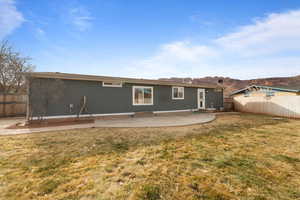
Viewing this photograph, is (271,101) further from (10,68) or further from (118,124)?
(10,68)

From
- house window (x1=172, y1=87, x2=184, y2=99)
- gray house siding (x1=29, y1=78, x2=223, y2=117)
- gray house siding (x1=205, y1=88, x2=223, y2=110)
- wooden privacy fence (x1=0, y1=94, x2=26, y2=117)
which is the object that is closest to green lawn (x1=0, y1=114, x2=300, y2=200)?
gray house siding (x1=29, y1=78, x2=223, y2=117)

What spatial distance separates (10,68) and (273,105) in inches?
913

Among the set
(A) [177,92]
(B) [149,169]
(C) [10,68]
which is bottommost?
(B) [149,169]

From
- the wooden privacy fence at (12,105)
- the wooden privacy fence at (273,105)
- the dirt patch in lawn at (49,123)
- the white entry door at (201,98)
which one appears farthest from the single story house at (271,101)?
the wooden privacy fence at (12,105)

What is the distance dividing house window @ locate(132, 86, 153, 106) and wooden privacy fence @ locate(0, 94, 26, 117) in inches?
340

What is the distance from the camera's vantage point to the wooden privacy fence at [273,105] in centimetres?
896

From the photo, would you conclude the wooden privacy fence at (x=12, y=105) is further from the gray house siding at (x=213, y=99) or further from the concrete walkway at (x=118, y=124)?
the gray house siding at (x=213, y=99)

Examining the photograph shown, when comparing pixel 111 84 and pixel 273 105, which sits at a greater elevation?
pixel 111 84

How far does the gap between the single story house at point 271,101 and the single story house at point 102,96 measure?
4.01 m

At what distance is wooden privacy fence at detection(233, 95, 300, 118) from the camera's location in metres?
8.96

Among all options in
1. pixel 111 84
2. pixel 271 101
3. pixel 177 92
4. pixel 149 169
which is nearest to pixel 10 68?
pixel 111 84

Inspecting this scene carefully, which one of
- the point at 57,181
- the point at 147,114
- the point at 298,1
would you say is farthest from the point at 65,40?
the point at 298,1

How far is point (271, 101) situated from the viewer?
402 inches

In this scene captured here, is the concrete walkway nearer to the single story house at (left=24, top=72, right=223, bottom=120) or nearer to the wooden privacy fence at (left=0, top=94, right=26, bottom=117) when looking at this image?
the single story house at (left=24, top=72, right=223, bottom=120)
